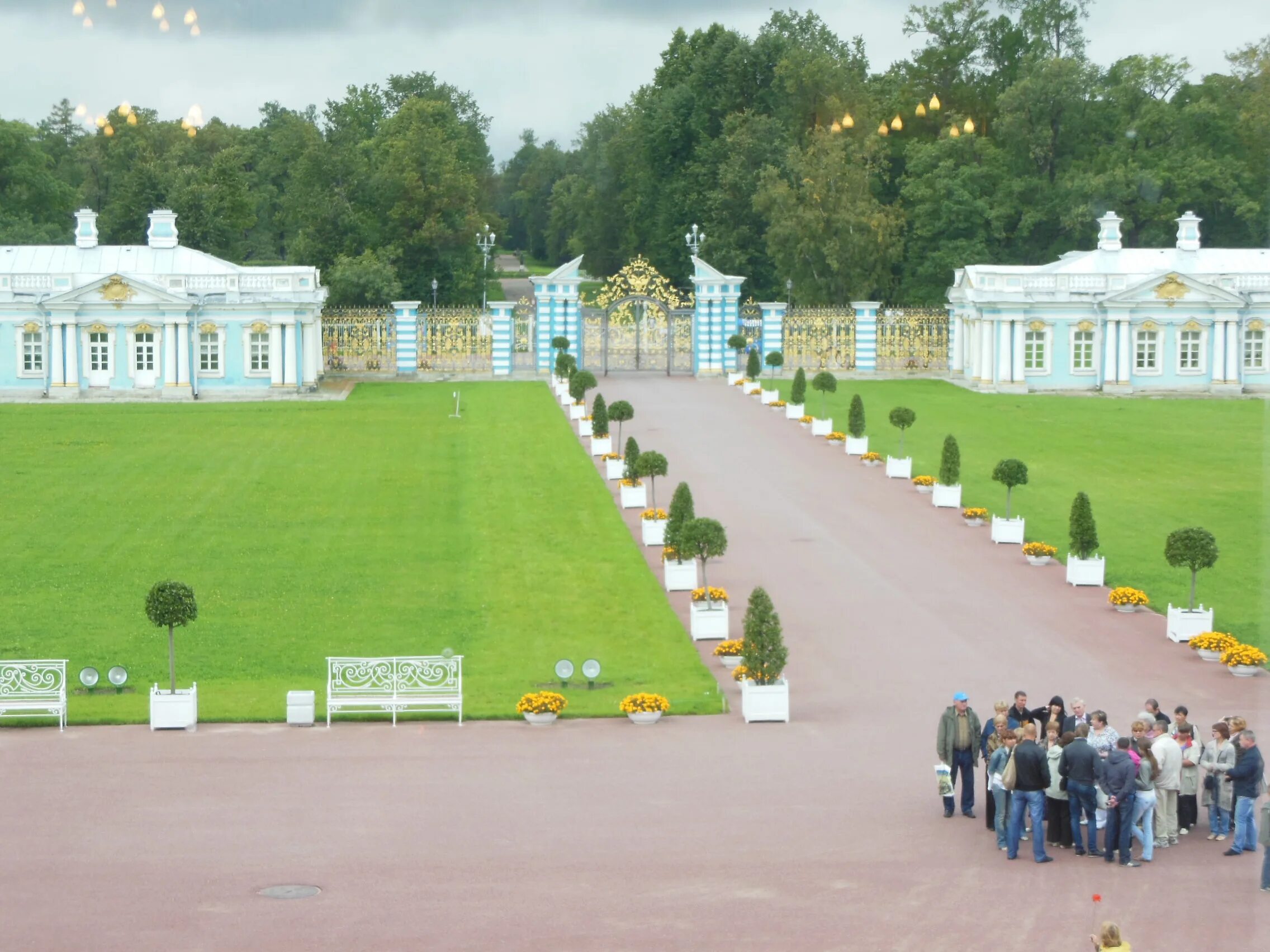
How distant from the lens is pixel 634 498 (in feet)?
124

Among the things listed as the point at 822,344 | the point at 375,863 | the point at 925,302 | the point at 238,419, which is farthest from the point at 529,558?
the point at 925,302

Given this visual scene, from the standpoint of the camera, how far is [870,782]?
19.6 meters

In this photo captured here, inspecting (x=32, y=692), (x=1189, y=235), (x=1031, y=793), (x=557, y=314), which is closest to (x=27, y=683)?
(x=32, y=692)

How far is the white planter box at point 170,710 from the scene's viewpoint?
2177 centimetres

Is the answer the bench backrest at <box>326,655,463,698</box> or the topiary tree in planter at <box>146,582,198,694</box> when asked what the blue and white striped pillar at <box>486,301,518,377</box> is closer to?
the bench backrest at <box>326,655,463,698</box>

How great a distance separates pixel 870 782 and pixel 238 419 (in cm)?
3604

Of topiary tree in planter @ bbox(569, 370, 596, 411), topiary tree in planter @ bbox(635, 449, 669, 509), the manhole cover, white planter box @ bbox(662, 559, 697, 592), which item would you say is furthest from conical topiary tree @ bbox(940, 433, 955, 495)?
the manhole cover

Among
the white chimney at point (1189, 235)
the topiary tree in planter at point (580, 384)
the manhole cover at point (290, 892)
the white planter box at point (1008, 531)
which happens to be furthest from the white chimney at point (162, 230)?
the manhole cover at point (290, 892)

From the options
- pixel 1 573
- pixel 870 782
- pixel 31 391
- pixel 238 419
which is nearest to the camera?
pixel 870 782

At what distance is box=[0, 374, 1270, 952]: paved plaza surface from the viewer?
15344mm

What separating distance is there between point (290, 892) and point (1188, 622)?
49.9 ft

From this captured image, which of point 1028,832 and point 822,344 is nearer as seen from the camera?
point 1028,832

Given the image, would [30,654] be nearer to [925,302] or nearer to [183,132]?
[925,302]

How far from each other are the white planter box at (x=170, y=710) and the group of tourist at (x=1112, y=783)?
9.25 meters
